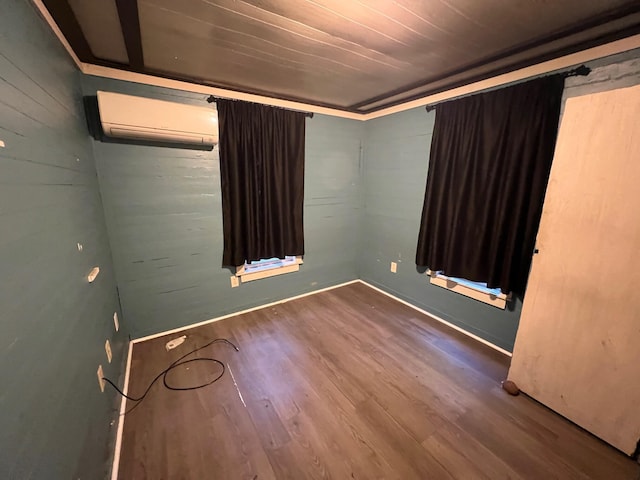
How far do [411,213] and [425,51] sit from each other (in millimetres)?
1501

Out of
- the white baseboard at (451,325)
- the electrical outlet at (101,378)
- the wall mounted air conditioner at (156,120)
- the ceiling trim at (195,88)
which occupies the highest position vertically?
the ceiling trim at (195,88)

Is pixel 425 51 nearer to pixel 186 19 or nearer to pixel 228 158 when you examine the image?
pixel 186 19

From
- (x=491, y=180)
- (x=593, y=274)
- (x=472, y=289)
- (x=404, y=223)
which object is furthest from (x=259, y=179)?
(x=593, y=274)

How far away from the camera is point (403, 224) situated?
290 cm

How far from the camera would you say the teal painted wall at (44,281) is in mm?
692

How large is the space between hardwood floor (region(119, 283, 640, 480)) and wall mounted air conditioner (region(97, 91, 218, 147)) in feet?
5.72

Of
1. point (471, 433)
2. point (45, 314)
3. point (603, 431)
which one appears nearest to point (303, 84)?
point (45, 314)

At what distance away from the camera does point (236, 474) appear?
4.17ft

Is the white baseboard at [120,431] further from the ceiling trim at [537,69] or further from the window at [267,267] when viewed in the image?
the ceiling trim at [537,69]

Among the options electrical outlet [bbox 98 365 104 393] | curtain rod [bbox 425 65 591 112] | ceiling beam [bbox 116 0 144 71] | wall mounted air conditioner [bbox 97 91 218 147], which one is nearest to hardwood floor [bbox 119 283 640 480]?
electrical outlet [bbox 98 365 104 393]

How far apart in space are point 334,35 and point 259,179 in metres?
1.40

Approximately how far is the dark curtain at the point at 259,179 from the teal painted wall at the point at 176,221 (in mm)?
122

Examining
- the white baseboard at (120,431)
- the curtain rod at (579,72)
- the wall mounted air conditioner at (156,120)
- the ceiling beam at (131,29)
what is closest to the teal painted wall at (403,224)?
the curtain rod at (579,72)

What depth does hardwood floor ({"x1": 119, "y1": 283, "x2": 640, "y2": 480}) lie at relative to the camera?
131 cm
